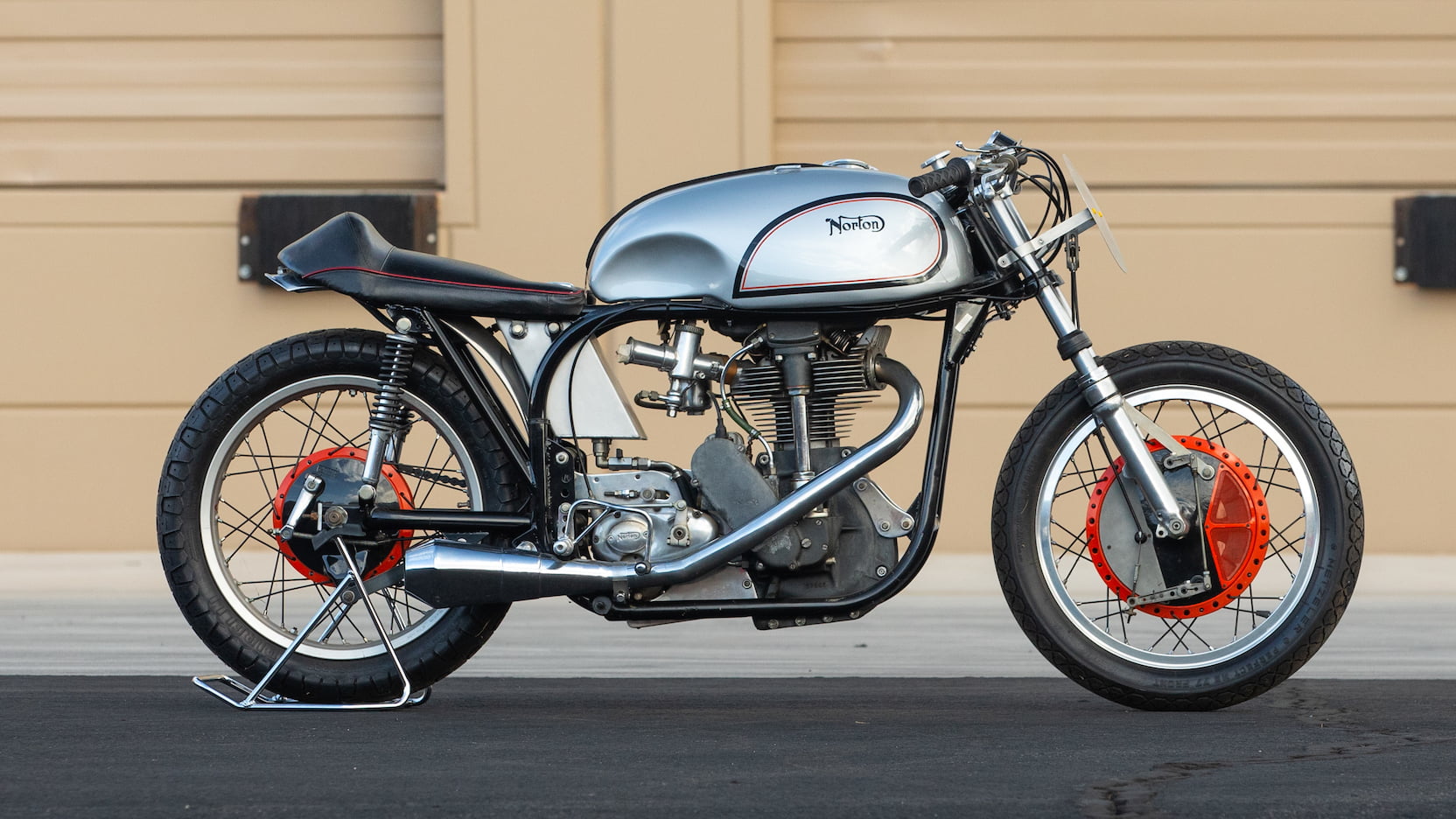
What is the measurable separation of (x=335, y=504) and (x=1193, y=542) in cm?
182

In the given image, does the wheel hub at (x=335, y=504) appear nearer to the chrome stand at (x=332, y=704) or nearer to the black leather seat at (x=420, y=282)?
the chrome stand at (x=332, y=704)

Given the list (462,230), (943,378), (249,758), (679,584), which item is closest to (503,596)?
(679,584)

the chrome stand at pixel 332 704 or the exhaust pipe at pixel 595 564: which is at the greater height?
the exhaust pipe at pixel 595 564

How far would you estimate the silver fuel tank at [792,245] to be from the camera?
11.2 ft

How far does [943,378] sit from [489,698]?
4.10 ft

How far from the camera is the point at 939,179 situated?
3.37m

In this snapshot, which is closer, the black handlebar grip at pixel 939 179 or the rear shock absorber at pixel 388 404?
the black handlebar grip at pixel 939 179

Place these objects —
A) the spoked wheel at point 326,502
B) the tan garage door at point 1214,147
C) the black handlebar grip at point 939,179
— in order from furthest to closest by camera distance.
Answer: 1. the tan garage door at point 1214,147
2. the spoked wheel at point 326,502
3. the black handlebar grip at point 939,179

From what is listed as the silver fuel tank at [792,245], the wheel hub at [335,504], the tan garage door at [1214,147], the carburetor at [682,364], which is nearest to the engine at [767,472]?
the carburetor at [682,364]

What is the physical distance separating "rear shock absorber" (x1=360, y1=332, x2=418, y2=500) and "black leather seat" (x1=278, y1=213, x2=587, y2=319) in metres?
0.10

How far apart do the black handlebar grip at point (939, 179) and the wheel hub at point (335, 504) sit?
1.28 m

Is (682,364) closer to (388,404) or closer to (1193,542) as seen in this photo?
(388,404)

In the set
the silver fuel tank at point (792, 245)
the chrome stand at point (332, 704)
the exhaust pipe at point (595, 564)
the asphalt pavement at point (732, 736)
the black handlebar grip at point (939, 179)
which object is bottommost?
the asphalt pavement at point (732, 736)

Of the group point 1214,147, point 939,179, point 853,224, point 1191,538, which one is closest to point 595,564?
point 853,224
